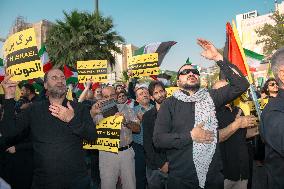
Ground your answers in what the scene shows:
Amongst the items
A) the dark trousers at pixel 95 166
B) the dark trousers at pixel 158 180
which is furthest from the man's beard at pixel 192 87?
the dark trousers at pixel 95 166

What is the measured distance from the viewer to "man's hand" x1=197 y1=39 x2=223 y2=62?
4.06 metres

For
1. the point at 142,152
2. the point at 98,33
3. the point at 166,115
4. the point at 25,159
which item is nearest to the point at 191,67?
the point at 166,115

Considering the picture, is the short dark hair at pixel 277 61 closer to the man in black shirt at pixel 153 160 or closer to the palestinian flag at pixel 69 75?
the man in black shirt at pixel 153 160

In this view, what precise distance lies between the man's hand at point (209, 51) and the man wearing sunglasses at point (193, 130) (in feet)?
0.15

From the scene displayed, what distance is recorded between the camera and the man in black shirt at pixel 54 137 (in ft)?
12.4

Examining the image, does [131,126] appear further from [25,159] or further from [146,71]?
[146,71]

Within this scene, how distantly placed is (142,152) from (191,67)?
2.64m

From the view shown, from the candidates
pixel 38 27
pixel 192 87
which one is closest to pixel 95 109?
pixel 192 87

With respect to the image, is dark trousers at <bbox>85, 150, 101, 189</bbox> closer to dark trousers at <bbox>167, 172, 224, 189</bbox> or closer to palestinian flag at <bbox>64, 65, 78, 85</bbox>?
palestinian flag at <bbox>64, 65, 78, 85</bbox>

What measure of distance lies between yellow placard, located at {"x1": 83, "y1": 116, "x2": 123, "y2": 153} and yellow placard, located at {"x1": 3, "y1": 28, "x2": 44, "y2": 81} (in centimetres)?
131

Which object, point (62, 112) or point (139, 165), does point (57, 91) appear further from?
point (139, 165)

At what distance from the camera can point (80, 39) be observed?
26062mm

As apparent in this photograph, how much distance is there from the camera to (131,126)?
225 inches

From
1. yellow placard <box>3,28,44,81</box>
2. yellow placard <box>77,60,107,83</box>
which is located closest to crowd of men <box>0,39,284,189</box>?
yellow placard <box>3,28,44,81</box>
